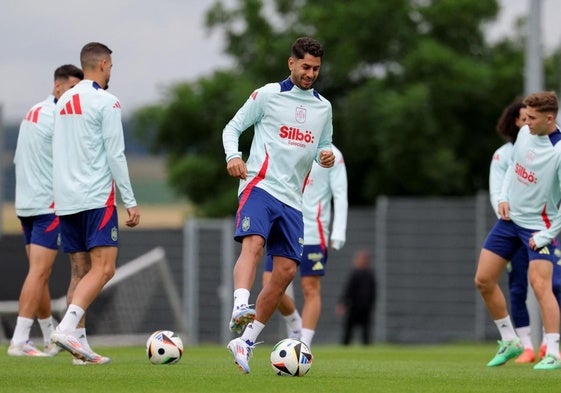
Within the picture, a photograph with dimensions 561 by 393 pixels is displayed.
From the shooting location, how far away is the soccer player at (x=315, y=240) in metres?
14.0

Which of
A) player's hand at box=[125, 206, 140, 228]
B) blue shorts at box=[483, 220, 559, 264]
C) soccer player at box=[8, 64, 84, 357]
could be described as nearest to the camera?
player's hand at box=[125, 206, 140, 228]

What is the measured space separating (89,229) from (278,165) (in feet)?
5.44

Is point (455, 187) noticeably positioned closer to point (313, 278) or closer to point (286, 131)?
point (313, 278)

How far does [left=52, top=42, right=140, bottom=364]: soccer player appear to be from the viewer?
35.3ft

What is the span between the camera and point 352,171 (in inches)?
1410

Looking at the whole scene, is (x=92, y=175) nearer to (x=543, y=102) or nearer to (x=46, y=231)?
(x=46, y=231)

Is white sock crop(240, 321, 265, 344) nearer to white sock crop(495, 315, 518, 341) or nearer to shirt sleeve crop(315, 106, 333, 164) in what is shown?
shirt sleeve crop(315, 106, 333, 164)

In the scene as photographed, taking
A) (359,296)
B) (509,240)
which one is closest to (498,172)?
(509,240)

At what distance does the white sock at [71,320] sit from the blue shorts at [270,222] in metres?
1.43

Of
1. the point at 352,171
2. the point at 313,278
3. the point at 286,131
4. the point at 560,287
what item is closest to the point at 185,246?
the point at 352,171

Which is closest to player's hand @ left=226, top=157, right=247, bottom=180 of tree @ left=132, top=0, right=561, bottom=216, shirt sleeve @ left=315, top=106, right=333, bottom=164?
shirt sleeve @ left=315, top=106, right=333, bottom=164

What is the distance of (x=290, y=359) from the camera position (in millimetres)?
9891

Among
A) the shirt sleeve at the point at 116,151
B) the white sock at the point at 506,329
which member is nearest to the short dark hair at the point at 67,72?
the shirt sleeve at the point at 116,151

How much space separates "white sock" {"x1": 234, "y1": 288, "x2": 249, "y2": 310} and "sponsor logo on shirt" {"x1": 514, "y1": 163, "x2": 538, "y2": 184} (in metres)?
3.50
